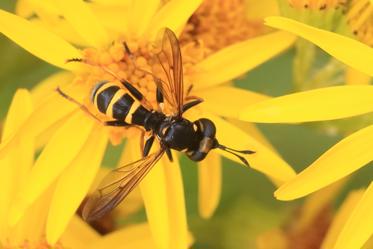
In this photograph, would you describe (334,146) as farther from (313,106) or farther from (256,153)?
(256,153)

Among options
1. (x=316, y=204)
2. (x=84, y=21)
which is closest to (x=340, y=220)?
(x=316, y=204)

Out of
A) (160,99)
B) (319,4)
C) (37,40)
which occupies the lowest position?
(160,99)

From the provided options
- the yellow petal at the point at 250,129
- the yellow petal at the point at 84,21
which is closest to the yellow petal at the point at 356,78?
the yellow petal at the point at 250,129

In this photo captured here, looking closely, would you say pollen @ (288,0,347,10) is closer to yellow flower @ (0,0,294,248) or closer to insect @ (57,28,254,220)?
yellow flower @ (0,0,294,248)

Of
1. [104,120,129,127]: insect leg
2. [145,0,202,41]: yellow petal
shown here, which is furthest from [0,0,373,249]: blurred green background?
[145,0,202,41]: yellow petal

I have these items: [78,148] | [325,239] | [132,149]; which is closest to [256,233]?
[325,239]

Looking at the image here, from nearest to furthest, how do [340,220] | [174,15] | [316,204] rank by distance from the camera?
[174,15] < [340,220] < [316,204]

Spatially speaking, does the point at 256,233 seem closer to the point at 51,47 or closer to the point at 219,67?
the point at 219,67
